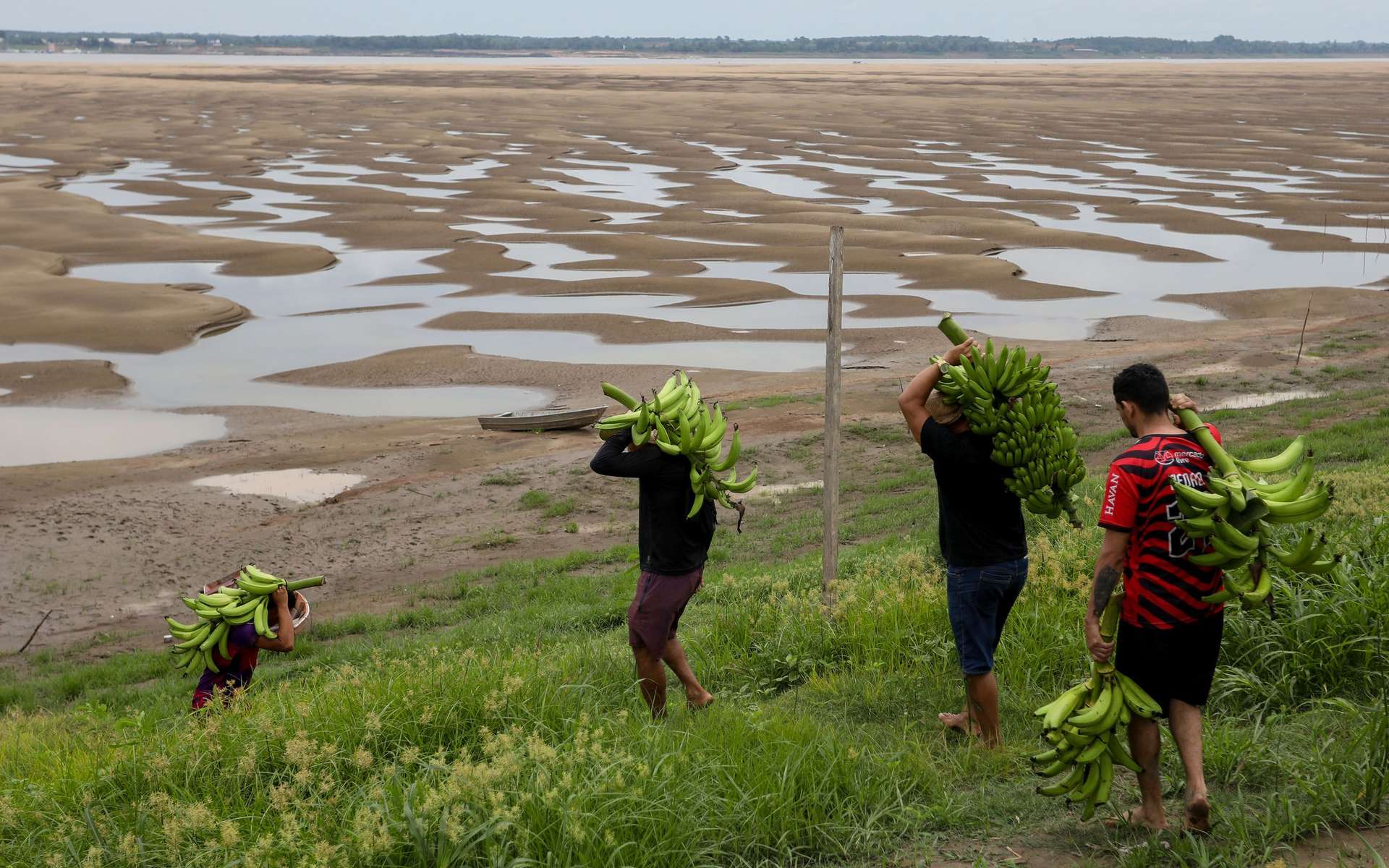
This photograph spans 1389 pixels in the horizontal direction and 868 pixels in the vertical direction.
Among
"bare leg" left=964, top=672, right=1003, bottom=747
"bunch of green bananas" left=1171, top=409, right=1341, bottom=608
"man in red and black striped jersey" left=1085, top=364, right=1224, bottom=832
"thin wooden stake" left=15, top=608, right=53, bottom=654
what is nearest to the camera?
"bunch of green bananas" left=1171, top=409, right=1341, bottom=608

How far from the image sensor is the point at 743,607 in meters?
8.21

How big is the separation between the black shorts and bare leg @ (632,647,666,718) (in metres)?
2.37

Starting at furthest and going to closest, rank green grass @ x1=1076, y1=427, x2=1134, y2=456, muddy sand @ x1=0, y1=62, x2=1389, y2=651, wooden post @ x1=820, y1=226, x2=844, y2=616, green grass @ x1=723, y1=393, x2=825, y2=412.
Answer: green grass @ x1=723, y1=393, x2=825, y2=412
green grass @ x1=1076, y1=427, x2=1134, y2=456
muddy sand @ x1=0, y1=62, x2=1389, y2=651
wooden post @ x1=820, y1=226, x2=844, y2=616

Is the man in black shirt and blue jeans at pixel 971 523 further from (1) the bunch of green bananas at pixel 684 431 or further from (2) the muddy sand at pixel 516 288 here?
(2) the muddy sand at pixel 516 288

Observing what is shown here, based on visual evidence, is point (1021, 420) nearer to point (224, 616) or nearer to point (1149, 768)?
point (1149, 768)

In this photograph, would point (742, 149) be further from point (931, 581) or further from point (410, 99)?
point (931, 581)

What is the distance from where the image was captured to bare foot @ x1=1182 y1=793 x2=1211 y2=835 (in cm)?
478

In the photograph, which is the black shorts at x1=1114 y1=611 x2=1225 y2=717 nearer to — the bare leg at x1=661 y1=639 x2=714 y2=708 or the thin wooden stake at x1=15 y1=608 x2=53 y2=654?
the bare leg at x1=661 y1=639 x2=714 y2=708

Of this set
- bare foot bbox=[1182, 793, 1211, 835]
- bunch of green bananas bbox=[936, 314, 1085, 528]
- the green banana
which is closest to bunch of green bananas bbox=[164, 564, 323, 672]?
bunch of green bananas bbox=[936, 314, 1085, 528]

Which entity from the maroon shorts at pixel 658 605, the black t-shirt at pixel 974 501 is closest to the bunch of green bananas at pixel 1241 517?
the black t-shirt at pixel 974 501

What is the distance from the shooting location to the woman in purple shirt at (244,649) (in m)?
6.92

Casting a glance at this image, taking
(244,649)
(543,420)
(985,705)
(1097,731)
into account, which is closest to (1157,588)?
(1097,731)

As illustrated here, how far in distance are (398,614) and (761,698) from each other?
186 inches

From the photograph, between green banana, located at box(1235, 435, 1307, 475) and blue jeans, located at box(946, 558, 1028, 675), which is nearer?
green banana, located at box(1235, 435, 1307, 475)
